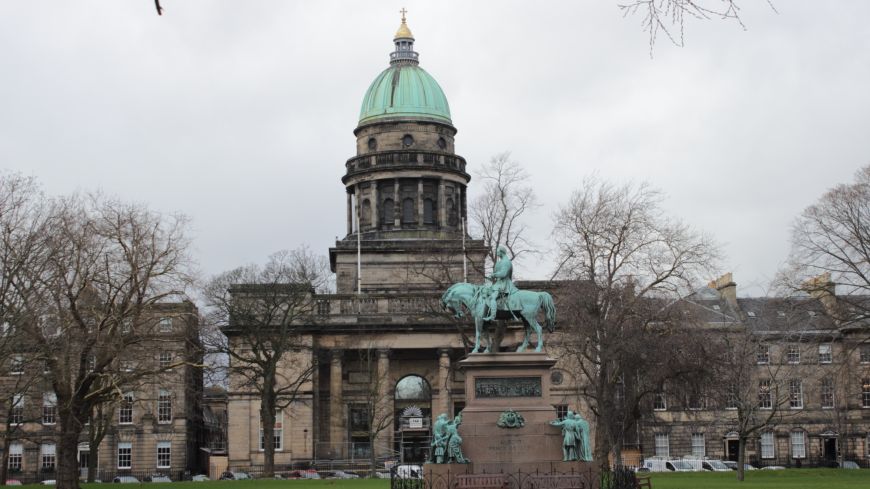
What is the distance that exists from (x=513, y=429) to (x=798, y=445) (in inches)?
2322

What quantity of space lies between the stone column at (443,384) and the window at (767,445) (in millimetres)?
22373

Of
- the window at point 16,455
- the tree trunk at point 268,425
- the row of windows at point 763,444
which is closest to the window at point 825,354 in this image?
the row of windows at point 763,444

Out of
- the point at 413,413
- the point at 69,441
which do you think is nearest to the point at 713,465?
the point at 413,413

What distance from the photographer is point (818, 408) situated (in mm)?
88500

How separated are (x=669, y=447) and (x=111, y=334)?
5280 cm

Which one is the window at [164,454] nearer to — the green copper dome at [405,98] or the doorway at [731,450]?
the green copper dome at [405,98]

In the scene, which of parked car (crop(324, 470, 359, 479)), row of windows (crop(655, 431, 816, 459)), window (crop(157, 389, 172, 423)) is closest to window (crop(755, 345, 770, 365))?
row of windows (crop(655, 431, 816, 459))

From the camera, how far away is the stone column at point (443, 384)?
3209 inches

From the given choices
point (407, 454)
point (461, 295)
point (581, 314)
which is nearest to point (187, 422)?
point (407, 454)

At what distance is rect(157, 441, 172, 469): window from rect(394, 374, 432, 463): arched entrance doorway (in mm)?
15240

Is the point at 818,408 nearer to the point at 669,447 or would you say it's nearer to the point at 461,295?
the point at 669,447

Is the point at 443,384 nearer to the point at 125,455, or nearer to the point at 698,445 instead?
the point at 698,445

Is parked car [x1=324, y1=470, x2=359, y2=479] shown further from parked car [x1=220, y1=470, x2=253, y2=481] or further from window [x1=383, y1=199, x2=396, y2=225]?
window [x1=383, y1=199, x2=396, y2=225]

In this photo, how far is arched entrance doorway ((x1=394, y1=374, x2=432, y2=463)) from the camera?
8356 cm
